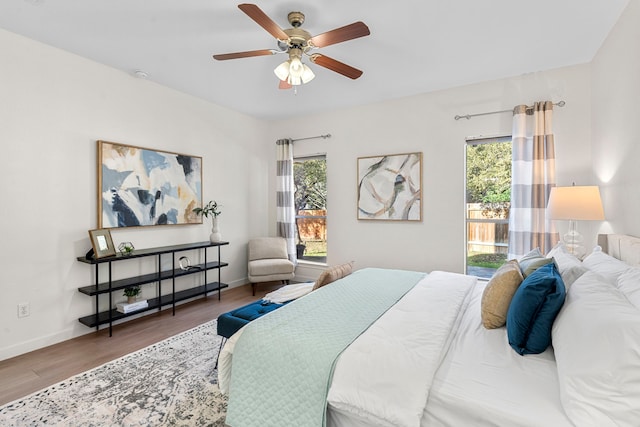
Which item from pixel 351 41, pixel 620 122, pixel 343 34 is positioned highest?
pixel 351 41

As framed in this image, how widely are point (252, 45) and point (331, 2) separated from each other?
916 millimetres

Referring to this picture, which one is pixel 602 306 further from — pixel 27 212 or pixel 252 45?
pixel 27 212

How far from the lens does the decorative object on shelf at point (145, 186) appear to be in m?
3.29

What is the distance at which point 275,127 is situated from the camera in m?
5.31

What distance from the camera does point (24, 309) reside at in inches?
109

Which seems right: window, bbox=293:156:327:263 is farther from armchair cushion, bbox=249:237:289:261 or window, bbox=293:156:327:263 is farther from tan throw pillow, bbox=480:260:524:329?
tan throw pillow, bbox=480:260:524:329

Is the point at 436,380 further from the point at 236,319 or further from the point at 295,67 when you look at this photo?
the point at 295,67

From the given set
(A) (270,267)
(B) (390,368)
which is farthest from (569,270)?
(A) (270,267)

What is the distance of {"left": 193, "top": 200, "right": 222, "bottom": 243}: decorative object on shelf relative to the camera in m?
4.26

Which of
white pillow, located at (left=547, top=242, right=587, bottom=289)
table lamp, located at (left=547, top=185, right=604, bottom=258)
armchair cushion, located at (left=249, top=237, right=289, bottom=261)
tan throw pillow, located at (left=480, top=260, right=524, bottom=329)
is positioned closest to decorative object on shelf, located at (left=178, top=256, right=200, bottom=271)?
armchair cushion, located at (left=249, top=237, right=289, bottom=261)

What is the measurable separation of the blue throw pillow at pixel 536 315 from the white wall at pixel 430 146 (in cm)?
229

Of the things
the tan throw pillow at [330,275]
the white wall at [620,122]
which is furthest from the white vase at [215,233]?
the white wall at [620,122]

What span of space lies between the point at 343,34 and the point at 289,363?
6.57 feet

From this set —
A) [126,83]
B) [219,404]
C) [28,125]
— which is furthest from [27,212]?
[219,404]
